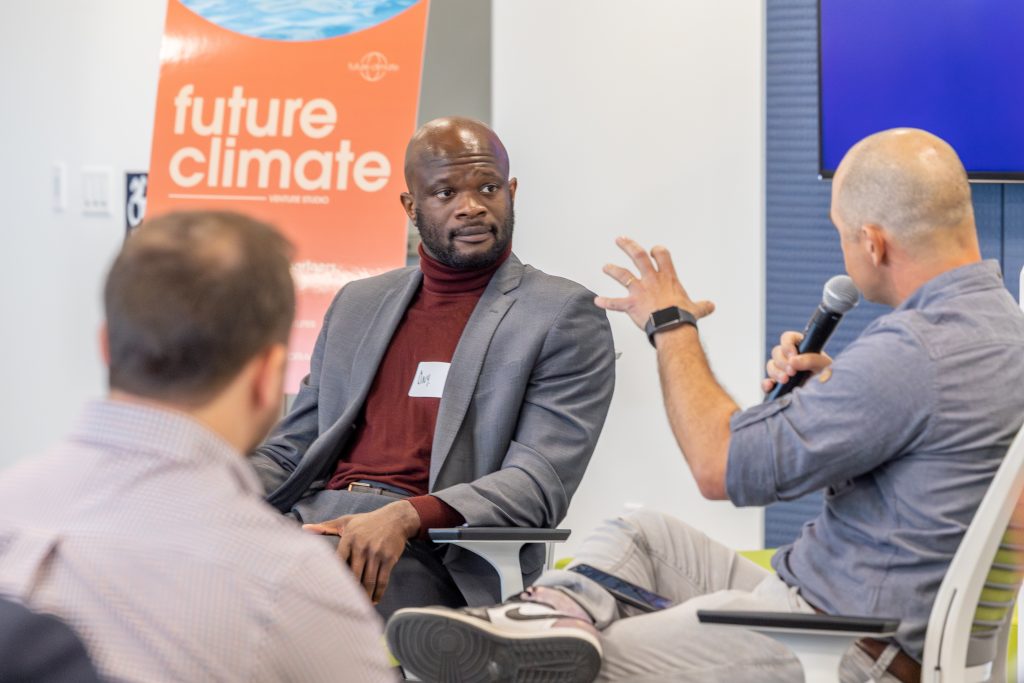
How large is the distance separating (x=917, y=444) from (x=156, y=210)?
2728mm

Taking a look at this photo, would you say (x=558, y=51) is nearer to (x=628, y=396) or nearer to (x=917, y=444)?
(x=628, y=396)

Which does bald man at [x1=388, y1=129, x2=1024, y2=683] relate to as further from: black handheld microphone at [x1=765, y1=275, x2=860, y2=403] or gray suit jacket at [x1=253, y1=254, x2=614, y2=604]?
gray suit jacket at [x1=253, y1=254, x2=614, y2=604]

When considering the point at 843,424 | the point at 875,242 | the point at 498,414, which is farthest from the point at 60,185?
the point at 843,424

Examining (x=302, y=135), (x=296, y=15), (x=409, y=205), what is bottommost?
(x=409, y=205)

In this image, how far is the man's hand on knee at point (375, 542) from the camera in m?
2.18

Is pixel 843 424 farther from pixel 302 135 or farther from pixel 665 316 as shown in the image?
pixel 302 135

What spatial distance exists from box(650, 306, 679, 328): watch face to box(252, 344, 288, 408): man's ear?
3.36 feet

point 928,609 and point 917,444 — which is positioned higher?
point 917,444

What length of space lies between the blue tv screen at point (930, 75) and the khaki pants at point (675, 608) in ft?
5.65

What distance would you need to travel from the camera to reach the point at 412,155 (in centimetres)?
272

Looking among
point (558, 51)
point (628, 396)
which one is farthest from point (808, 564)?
point (558, 51)

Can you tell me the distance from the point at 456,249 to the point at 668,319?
2.51 feet

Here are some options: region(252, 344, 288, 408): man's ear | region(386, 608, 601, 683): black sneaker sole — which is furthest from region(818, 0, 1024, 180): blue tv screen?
region(252, 344, 288, 408): man's ear

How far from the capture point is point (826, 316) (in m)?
1.95
